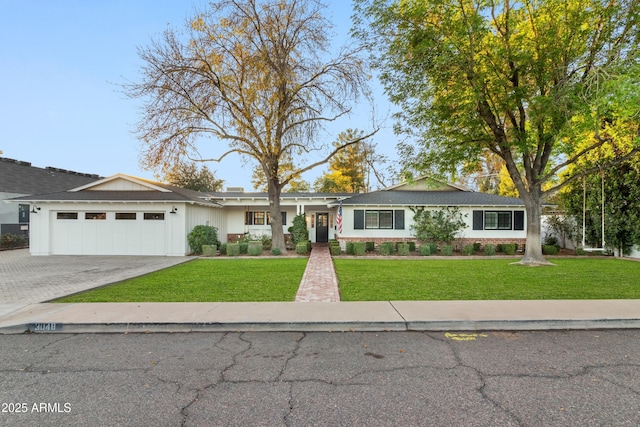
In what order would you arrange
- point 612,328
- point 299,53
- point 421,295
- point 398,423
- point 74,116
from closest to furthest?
1. point 398,423
2. point 612,328
3. point 421,295
4. point 299,53
5. point 74,116

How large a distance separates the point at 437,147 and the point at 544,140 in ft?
12.4

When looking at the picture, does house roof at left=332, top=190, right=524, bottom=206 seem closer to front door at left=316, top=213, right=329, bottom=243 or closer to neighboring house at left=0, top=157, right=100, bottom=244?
front door at left=316, top=213, right=329, bottom=243

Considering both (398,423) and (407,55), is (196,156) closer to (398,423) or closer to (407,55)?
(407,55)

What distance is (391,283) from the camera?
29.2 feet

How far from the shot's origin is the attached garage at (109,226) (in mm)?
16141

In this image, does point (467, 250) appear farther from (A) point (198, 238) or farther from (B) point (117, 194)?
(B) point (117, 194)

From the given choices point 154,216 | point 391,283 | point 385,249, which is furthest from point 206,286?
point 385,249

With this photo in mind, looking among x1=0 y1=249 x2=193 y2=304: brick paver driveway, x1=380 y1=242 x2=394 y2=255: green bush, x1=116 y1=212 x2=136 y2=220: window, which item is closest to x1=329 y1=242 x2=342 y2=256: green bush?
x1=380 y1=242 x2=394 y2=255: green bush

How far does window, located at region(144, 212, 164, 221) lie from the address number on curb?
11642 mm

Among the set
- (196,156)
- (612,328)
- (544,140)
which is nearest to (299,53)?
(196,156)

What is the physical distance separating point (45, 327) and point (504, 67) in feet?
50.3

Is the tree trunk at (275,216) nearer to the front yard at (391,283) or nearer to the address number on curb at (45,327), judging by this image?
the front yard at (391,283)

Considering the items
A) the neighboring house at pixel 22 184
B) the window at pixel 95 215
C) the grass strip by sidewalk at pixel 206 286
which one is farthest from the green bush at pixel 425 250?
the neighboring house at pixel 22 184

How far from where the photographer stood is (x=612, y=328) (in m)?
5.37
